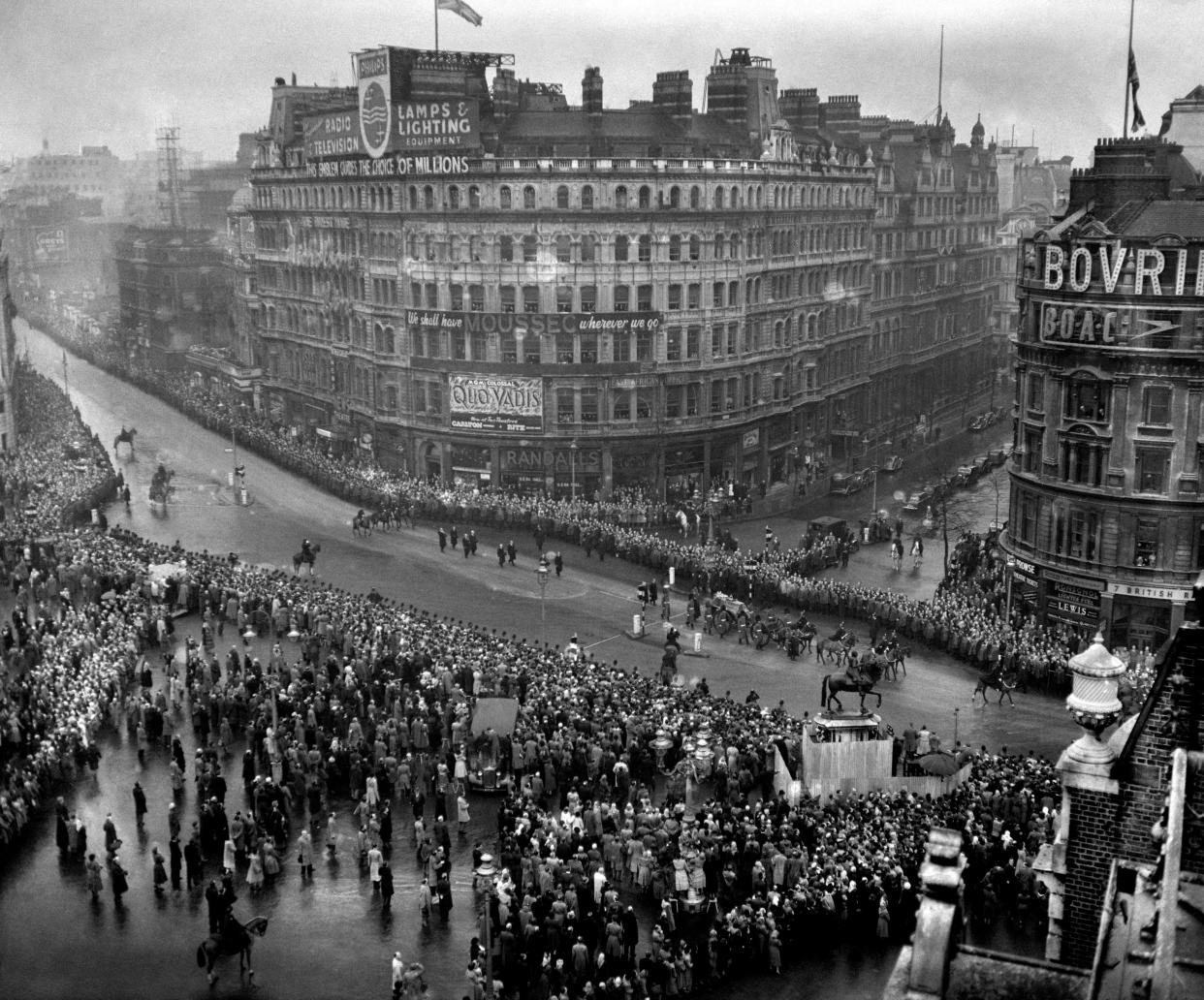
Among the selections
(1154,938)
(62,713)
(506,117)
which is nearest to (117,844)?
(62,713)

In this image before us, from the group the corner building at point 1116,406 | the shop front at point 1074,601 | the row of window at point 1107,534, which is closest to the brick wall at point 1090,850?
the corner building at point 1116,406

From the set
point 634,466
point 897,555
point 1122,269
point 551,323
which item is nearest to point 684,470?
point 634,466

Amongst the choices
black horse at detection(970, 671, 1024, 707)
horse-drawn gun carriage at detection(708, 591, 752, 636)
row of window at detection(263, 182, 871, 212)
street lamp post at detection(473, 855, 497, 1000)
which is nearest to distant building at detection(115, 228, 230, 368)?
row of window at detection(263, 182, 871, 212)

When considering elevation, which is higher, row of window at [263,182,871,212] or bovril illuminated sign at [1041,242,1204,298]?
row of window at [263,182,871,212]

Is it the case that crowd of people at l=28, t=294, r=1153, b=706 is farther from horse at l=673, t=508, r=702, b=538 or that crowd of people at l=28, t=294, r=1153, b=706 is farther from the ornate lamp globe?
the ornate lamp globe

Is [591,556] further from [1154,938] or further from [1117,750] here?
[1154,938]

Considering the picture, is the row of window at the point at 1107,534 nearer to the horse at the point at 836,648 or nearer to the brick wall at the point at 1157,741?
the horse at the point at 836,648

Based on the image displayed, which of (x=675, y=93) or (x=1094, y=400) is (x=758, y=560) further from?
(x=675, y=93)
